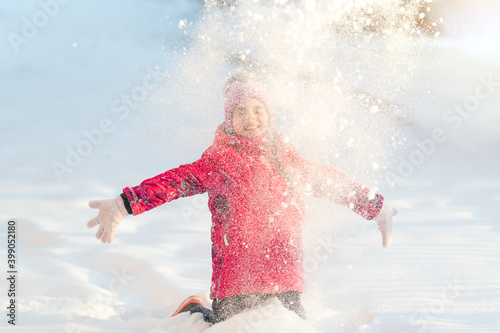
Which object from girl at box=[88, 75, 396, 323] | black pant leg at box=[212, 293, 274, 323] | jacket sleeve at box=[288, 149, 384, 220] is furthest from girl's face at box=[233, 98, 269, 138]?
black pant leg at box=[212, 293, 274, 323]

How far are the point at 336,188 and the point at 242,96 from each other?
0.71m

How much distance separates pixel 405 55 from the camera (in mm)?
3492

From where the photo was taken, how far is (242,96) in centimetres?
269

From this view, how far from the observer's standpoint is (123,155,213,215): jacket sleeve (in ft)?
8.08

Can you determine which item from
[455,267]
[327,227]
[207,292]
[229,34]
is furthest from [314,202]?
[455,267]

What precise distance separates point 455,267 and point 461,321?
2.69ft

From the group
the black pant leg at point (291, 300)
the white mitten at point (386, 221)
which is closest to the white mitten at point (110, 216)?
the black pant leg at point (291, 300)

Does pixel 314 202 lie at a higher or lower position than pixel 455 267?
higher

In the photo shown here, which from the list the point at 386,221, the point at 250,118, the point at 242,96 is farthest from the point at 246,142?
the point at 386,221

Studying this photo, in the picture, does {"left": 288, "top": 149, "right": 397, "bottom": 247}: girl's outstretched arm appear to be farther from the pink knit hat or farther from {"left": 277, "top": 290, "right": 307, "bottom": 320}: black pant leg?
{"left": 277, "top": 290, "right": 307, "bottom": 320}: black pant leg

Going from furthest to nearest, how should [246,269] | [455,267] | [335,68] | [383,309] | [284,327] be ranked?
[455,267] < [383,309] < [335,68] < [246,269] < [284,327]

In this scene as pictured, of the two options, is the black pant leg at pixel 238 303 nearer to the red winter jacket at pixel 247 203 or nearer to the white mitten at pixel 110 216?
the red winter jacket at pixel 247 203

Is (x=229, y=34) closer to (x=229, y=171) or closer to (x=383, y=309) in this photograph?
(x=229, y=171)

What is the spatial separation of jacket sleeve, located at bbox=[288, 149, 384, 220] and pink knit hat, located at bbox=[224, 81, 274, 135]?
12.1 inches
